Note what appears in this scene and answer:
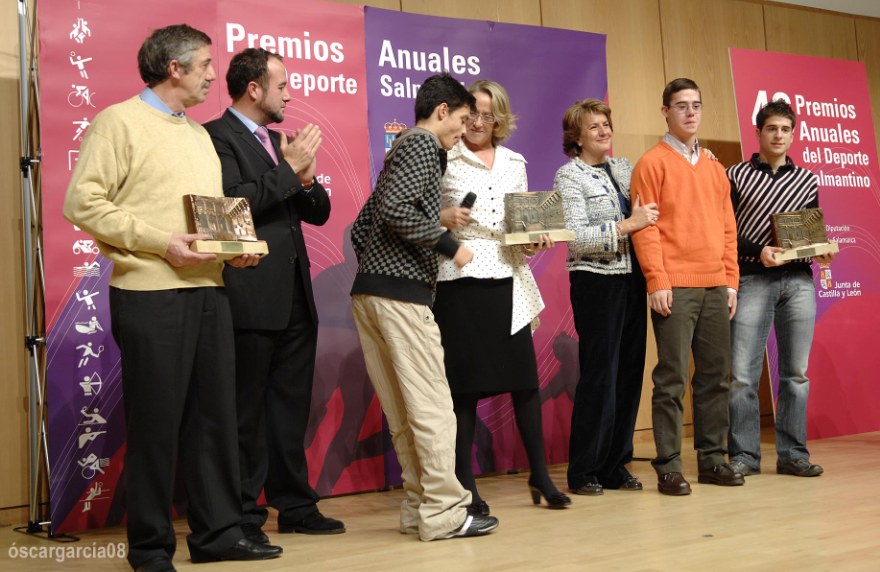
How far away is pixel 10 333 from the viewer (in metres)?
4.00

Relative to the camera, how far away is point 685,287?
13.3 feet

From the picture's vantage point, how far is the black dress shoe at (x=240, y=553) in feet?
9.87

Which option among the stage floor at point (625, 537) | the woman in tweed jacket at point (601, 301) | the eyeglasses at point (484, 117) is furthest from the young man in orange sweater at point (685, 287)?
the eyeglasses at point (484, 117)

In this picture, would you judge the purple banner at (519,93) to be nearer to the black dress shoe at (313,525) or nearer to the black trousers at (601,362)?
the black trousers at (601,362)

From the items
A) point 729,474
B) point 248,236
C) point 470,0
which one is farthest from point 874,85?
point 248,236

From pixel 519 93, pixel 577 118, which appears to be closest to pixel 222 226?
pixel 577 118

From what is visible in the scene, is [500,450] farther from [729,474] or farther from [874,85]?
[874,85]

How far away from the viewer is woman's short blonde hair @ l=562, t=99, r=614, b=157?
13.7ft

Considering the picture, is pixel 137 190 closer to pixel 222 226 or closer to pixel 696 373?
pixel 222 226

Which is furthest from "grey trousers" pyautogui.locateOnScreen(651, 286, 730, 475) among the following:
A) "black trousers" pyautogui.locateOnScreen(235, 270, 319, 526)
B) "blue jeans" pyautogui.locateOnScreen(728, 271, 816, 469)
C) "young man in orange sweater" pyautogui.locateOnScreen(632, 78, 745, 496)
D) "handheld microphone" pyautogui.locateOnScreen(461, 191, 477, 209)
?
"black trousers" pyautogui.locateOnScreen(235, 270, 319, 526)

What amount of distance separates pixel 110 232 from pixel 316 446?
6.32 ft

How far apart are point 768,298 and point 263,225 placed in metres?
2.49

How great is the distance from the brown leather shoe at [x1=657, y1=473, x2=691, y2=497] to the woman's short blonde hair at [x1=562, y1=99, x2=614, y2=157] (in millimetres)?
1435

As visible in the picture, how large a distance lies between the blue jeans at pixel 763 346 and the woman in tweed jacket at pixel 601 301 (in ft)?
2.11
